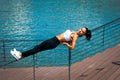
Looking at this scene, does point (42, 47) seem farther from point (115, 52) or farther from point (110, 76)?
point (115, 52)

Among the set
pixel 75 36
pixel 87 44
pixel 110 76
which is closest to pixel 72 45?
pixel 75 36

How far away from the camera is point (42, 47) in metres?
5.16

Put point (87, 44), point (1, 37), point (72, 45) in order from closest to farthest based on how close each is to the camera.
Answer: point (72, 45)
point (87, 44)
point (1, 37)

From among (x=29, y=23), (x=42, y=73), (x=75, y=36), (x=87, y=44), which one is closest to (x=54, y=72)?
(x=42, y=73)

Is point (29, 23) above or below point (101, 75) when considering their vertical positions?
above

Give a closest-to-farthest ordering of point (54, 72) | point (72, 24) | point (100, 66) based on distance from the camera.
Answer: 1. point (100, 66)
2. point (54, 72)
3. point (72, 24)

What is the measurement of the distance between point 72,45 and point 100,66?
1.81m

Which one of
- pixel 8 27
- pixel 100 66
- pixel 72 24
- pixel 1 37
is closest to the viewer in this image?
pixel 100 66

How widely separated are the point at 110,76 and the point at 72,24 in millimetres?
19416

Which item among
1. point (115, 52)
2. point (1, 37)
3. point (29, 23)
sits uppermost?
point (29, 23)

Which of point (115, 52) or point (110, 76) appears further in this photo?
point (115, 52)

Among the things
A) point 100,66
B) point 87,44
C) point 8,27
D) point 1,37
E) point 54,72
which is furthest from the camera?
point 8,27

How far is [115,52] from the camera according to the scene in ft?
24.2

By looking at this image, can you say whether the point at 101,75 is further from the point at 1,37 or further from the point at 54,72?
the point at 1,37
